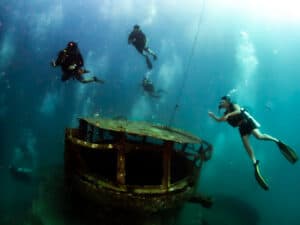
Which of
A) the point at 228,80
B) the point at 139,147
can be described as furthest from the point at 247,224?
the point at 228,80

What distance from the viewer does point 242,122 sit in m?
7.86

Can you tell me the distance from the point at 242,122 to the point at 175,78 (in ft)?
198

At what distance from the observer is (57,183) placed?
36.5ft

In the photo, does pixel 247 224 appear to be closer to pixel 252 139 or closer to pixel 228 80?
pixel 252 139

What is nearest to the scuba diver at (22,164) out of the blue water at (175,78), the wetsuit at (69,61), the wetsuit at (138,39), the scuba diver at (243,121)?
the blue water at (175,78)

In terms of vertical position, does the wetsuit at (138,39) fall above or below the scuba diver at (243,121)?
above

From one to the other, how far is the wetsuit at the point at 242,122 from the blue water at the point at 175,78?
10546 mm

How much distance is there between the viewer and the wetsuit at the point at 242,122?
7.74m

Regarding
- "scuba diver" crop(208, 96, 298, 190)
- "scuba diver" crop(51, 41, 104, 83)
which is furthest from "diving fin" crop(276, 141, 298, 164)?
"scuba diver" crop(51, 41, 104, 83)

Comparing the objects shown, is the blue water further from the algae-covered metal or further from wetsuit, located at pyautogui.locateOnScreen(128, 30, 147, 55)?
the algae-covered metal

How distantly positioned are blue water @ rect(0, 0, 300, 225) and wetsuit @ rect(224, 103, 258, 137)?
10.5 metres

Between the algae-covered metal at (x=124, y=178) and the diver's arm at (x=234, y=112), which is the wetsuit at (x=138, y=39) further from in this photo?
the diver's arm at (x=234, y=112)

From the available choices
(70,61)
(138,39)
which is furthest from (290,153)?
(138,39)

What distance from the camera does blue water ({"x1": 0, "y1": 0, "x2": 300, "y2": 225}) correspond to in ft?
97.3
